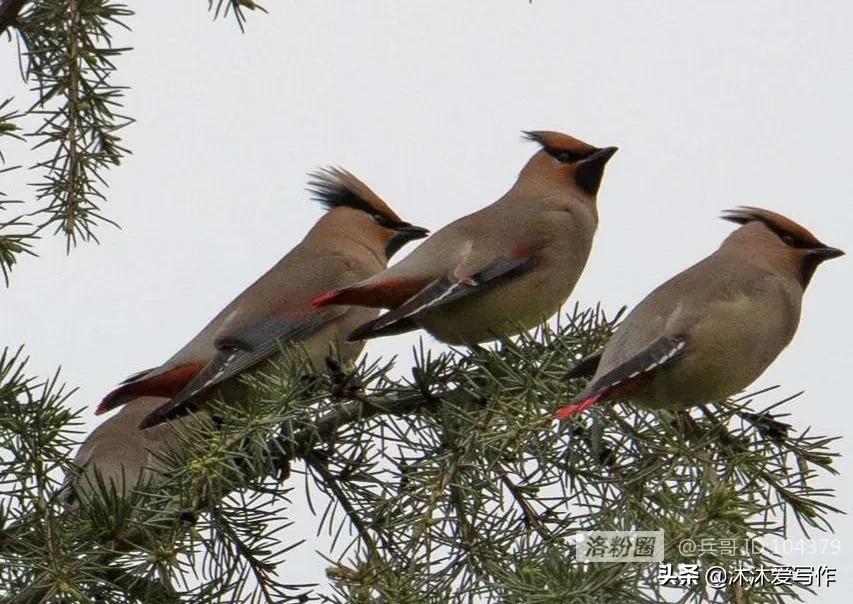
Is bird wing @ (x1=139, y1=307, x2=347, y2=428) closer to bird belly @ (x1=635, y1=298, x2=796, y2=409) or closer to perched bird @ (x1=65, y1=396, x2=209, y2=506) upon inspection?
perched bird @ (x1=65, y1=396, x2=209, y2=506)

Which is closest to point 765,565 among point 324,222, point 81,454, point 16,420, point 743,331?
point 743,331

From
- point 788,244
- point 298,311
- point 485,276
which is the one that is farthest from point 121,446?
point 788,244

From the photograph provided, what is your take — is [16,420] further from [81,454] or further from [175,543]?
[81,454]

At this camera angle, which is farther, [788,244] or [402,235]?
[402,235]

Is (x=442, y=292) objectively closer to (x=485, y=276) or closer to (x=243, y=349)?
(x=485, y=276)

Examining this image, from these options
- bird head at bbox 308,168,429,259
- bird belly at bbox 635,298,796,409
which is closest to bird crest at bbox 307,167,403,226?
bird head at bbox 308,168,429,259

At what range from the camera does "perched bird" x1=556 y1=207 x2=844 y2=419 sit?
3.22m

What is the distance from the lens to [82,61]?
3344mm

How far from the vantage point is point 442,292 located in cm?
388

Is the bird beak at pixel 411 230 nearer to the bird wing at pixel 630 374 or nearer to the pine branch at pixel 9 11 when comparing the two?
the bird wing at pixel 630 374

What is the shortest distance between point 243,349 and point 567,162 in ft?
3.95

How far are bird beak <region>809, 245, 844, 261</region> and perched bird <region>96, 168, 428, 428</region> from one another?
130 centimetres

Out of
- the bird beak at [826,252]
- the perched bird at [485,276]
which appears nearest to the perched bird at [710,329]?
the bird beak at [826,252]

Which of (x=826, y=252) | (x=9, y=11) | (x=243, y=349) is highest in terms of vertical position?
(x=9, y=11)
